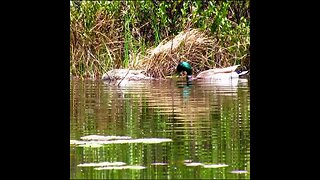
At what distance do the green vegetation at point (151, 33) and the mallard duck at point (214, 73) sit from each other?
1.52ft

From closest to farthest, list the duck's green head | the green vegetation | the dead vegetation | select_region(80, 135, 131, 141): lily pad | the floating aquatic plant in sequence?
1. the floating aquatic plant
2. select_region(80, 135, 131, 141): lily pad
3. the duck's green head
4. the dead vegetation
5. the green vegetation

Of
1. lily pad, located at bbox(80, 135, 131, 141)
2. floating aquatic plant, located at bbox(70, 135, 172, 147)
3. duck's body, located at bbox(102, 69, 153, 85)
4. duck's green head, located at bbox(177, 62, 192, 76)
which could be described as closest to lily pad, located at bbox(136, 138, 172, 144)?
floating aquatic plant, located at bbox(70, 135, 172, 147)

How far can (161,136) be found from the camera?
612 cm

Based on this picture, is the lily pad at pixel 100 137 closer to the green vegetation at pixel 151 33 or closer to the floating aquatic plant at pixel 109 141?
the floating aquatic plant at pixel 109 141

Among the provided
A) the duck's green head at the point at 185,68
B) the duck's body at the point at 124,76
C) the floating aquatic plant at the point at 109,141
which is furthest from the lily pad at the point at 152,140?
the duck's green head at the point at 185,68

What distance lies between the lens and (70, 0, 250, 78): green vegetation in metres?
15.1

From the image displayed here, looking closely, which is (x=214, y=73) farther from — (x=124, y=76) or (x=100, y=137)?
(x=100, y=137)

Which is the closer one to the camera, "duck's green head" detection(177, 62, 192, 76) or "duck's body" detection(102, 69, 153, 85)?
"duck's body" detection(102, 69, 153, 85)

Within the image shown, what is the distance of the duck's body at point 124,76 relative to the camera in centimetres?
1386

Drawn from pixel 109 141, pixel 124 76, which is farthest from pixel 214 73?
pixel 109 141

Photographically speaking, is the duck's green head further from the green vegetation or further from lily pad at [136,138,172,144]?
lily pad at [136,138,172,144]

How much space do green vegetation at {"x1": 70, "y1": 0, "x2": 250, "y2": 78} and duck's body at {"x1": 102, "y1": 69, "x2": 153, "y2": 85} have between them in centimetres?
30

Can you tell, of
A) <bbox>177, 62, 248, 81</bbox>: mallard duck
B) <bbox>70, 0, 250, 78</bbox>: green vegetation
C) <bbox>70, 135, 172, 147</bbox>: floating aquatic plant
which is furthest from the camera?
<bbox>70, 0, 250, 78</bbox>: green vegetation
